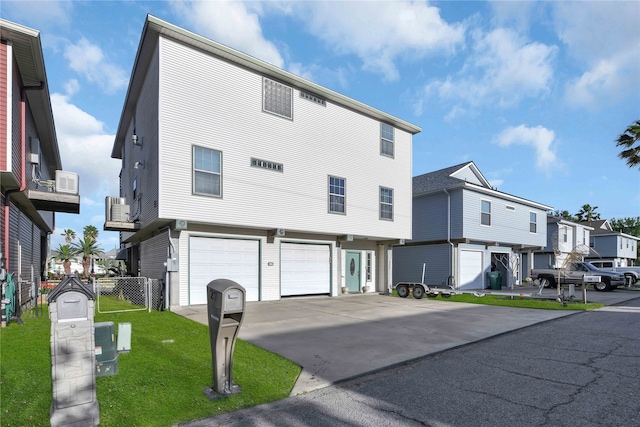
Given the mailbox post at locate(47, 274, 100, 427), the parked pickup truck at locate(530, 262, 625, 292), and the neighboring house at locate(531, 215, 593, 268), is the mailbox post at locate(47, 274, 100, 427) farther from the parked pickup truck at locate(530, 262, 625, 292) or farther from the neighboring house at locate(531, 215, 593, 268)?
the neighboring house at locate(531, 215, 593, 268)

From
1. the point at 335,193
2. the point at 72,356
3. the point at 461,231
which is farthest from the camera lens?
the point at 461,231

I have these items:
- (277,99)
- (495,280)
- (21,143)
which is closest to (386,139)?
(277,99)

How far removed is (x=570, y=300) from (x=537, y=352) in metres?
10.4

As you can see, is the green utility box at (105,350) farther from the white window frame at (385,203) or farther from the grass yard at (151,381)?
the white window frame at (385,203)

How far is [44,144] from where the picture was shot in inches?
688

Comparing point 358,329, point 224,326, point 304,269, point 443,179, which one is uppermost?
point 443,179

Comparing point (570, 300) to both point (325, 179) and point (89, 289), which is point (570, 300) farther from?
point (89, 289)

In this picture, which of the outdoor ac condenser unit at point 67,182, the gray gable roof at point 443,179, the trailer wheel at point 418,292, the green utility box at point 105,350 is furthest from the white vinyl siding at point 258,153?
the green utility box at point 105,350

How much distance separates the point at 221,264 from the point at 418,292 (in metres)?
8.60

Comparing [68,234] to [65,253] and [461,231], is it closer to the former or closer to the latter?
[65,253]

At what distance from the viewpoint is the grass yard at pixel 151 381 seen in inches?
159

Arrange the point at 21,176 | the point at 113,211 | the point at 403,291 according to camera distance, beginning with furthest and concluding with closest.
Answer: the point at 403,291 < the point at 113,211 < the point at 21,176

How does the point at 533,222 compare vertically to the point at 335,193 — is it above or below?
below

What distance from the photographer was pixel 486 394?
4.80 m
